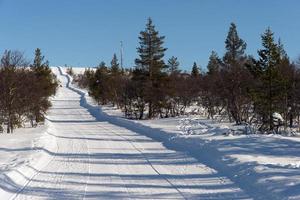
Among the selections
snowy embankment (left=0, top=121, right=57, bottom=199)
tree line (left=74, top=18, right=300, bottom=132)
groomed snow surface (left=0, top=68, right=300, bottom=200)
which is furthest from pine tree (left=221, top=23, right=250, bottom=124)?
snowy embankment (left=0, top=121, right=57, bottom=199)

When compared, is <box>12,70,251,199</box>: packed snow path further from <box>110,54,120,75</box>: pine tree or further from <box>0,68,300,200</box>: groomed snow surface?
<box>110,54,120,75</box>: pine tree

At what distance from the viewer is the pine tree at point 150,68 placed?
46.4 m

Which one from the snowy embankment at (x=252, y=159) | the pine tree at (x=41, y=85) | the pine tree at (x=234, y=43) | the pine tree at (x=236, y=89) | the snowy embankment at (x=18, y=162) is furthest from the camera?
the pine tree at (x=234, y=43)

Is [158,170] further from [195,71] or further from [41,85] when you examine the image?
[195,71]

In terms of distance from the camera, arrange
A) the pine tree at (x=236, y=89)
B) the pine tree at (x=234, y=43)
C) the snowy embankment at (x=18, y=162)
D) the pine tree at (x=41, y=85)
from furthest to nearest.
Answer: the pine tree at (x=234, y=43)
the pine tree at (x=41, y=85)
the pine tree at (x=236, y=89)
the snowy embankment at (x=18, y=162)

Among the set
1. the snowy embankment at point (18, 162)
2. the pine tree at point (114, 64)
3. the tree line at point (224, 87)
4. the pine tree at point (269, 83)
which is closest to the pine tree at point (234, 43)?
the tree line at point (224, 87)

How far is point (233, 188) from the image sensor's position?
10602mm

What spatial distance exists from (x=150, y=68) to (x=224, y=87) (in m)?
12.8

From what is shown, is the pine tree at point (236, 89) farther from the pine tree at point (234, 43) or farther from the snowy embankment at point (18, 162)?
the pine tree at point (234, 43)

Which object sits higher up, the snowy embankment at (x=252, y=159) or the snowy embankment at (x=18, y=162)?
the snowy embankment at (x=252, y=159)

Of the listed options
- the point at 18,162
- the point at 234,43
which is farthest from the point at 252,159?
the point at 234,43

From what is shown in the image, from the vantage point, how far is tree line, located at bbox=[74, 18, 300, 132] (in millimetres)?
31500

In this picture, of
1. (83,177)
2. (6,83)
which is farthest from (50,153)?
(6,83)

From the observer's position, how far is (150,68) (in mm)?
47656
